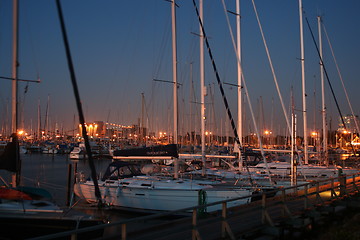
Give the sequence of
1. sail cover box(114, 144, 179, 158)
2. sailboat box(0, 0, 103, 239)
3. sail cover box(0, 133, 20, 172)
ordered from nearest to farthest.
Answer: sailboat box(0, 0, 103, 239)
sail cover box(0, 133, 20, 172)
sail cover box(114, 144, 179, 158)

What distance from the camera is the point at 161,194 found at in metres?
18.4

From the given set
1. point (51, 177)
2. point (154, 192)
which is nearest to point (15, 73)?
point (154, 192)

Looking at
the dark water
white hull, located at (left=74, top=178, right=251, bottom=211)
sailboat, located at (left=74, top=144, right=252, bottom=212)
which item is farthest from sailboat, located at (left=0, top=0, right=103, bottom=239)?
sailboat, located at (left=74, top=144, right=252, bottom=212)

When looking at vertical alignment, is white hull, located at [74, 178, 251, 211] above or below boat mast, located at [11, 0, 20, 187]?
below

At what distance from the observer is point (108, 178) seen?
21.8 metres

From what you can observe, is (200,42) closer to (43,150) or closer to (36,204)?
(36,204)

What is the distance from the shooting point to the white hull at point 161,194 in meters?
17.8

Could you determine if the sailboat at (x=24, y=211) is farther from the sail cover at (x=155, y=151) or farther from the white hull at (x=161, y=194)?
the sail cover at (x=155, y=151)

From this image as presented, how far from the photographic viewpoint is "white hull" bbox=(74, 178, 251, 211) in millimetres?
17844

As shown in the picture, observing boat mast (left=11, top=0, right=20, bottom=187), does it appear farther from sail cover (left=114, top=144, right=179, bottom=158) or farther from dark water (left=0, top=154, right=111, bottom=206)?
sail cover (left=114, top=144, right=179, bottom=158)

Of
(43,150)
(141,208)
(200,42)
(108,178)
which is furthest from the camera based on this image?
(43,150)

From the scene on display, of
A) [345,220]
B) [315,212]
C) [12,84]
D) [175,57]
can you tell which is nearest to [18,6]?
[12,84]

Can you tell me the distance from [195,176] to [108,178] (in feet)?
19.5

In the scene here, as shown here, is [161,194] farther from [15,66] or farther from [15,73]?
[15,66]
